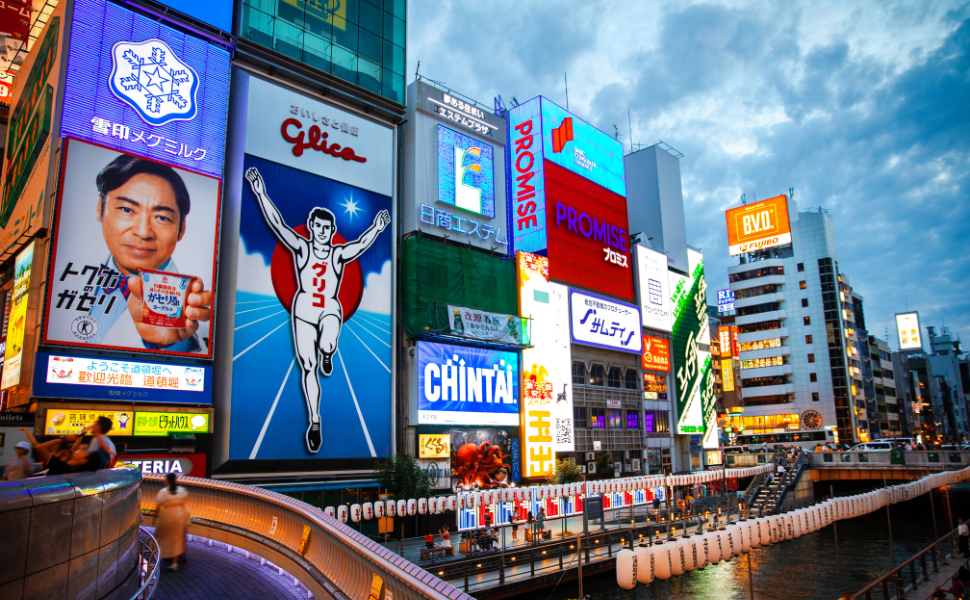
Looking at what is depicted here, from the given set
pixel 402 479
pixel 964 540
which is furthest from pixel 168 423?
pixel 964 540

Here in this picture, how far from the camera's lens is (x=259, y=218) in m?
38.3

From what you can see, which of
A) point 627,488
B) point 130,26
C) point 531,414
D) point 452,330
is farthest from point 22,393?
point 627,488

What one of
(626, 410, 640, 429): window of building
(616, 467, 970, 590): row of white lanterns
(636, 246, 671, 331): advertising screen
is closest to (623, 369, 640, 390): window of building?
(626, 410, 640, 429): window of building

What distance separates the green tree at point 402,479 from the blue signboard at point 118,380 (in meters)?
10.7

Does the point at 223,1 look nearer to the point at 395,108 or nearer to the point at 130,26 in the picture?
the point at 130,26

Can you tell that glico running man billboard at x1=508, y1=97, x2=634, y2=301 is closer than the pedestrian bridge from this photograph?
No

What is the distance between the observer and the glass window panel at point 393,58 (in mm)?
46688

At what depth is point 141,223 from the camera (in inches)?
1310

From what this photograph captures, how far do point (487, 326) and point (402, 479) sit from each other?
13798mm

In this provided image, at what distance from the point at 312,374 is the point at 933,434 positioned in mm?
152971

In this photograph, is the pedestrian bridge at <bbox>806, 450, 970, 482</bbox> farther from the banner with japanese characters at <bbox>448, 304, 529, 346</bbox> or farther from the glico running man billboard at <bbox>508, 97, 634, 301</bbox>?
the banner with japanese characters at <bbox>448, 304, 529, 346</bbox>

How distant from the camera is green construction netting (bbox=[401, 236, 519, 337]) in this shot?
44.8 m

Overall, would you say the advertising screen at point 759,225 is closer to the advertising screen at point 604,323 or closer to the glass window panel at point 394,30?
the advertising screen at point 604,323

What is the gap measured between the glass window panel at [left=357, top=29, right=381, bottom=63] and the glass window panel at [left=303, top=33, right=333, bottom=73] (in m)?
2.53
